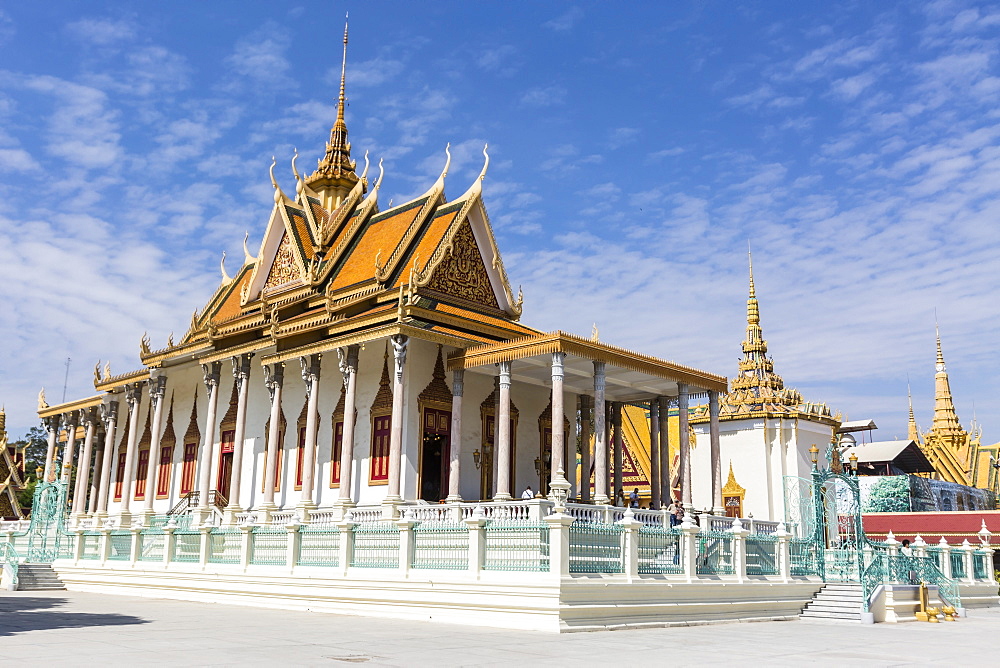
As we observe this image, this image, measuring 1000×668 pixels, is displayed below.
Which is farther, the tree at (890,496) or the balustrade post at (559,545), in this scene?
the tree at (890,496)

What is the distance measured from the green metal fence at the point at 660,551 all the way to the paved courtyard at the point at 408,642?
0.94 meters

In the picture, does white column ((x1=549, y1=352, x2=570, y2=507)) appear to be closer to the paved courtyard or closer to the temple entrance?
the paved courtyard

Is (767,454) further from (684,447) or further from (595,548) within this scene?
(595,548)

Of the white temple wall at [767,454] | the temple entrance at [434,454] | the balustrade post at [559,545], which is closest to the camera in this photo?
the balustrade post at [559,545]

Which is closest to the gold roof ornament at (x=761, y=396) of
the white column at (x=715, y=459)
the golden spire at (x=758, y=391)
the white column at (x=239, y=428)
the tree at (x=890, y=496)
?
the golden spire at (x=758, y=391)

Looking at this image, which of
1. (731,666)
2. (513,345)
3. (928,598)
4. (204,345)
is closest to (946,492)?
(928,598)

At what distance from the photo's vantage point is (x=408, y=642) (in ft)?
32.8

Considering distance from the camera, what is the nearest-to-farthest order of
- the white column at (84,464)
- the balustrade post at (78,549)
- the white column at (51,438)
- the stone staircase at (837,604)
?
the stone staircase at (837,604)
the balustrade post at (78,549)
the white column at (84,464)
the white column at (51,438)

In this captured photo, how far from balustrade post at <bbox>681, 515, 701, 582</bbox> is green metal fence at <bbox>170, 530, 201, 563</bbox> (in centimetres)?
1045

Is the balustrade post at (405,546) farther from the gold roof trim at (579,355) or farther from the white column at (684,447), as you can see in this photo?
the white column at (684,447)

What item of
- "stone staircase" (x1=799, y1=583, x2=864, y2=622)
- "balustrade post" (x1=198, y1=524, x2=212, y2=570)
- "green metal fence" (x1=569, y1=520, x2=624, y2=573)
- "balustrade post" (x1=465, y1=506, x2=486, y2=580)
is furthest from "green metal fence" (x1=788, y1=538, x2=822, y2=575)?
"balustrade post" (x1=198, y1=524, x2=212, y2=570)

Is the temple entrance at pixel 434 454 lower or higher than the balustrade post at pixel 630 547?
higher

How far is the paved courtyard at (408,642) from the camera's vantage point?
27.4 ft

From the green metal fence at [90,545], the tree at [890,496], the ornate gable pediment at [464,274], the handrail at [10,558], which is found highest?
the ornate gable pediment at [464,274]
